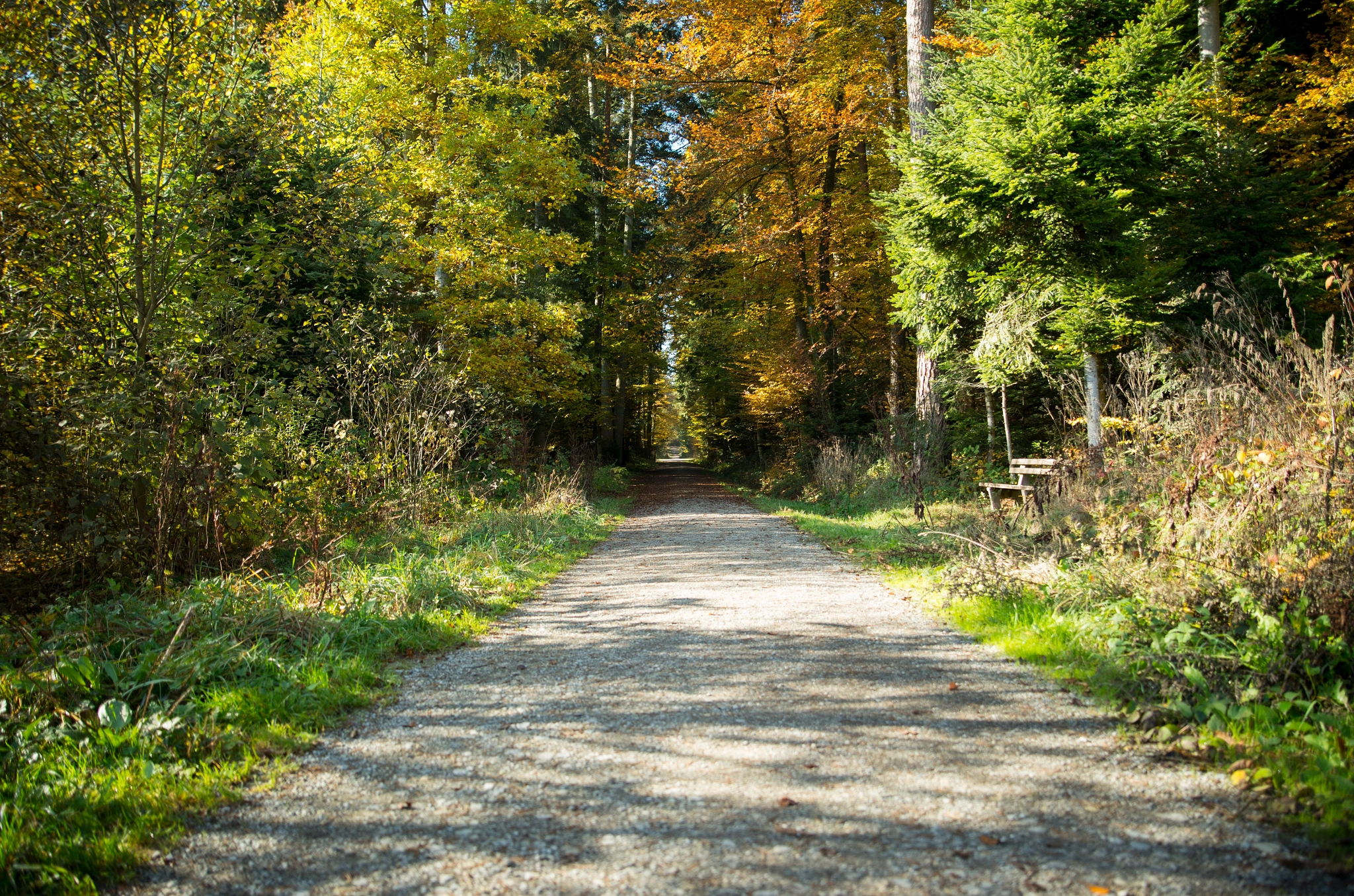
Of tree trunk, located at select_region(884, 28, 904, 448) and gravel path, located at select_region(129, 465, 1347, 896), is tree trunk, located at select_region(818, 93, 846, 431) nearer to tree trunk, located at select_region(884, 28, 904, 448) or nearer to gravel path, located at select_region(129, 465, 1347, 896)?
tree trunk, located at select_region(884, 28, 904, 448)

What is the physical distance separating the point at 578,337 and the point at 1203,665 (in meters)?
15.0

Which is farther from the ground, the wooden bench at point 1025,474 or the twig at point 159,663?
the wooden bench at point 1025,474

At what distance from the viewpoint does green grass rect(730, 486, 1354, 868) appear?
119 inches

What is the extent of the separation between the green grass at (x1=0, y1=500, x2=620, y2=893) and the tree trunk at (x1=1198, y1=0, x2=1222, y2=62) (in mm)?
16911

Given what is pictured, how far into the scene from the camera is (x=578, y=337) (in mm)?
17609

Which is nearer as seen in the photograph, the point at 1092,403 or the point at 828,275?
the point at 1092,403

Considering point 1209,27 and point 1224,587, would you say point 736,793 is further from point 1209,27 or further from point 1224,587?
point 1209,27

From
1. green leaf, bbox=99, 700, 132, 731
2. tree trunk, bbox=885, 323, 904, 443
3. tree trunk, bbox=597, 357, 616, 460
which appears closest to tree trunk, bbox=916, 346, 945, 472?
tree trunk, bbox=885, 323, 904, 443

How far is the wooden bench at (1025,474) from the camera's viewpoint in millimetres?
10344

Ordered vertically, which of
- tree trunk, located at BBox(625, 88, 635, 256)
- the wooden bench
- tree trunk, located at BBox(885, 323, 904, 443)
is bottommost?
the wooden bench

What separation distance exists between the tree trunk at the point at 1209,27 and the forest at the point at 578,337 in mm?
77

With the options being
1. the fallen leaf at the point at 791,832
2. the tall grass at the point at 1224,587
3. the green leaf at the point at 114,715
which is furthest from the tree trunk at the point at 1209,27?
the green leaf at the point at 114,715

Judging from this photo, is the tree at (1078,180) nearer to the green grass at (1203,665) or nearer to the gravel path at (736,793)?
the green grass at (1203,665)

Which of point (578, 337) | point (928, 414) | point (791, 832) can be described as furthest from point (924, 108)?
point (791, 832)
